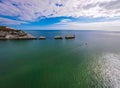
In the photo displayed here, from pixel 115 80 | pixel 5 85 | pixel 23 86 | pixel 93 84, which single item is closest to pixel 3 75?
pixel 5 85

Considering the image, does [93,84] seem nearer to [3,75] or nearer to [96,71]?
[96,71]

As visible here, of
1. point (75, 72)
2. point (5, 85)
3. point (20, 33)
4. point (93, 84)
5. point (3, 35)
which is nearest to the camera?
point (5, 85)

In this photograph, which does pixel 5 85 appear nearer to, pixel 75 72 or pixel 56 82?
pixel 56 82

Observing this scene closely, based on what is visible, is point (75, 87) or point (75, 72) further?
point (75, 72)

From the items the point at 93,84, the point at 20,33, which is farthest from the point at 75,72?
the point at 20,33

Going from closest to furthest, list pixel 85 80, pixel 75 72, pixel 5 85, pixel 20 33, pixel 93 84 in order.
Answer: pixel 5 85, pixel 93 84, pixel 85 80, pixel 75 72, pixel 20 33

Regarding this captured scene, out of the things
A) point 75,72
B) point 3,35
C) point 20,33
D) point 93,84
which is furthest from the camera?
point 20,33

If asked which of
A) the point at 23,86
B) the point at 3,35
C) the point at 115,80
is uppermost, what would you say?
the point at 3,35

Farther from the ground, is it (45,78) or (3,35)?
(3,35)

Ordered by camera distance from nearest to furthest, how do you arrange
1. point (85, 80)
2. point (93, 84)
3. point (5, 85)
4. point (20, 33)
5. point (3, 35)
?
point (5, 85) → point (93, 84) → point (85, 80) → point (3, 35) → point (20, 33)
